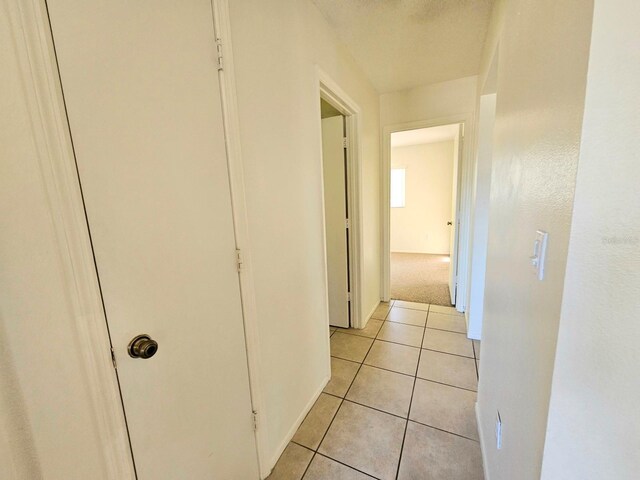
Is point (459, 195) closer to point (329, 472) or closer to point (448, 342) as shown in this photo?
point (448, 342)

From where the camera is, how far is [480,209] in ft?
7.36

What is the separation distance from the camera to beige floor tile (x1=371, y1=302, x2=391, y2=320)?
2947 millimetres

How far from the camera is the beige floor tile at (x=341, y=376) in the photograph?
1868 mm

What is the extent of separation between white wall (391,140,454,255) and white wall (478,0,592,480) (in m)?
4.86

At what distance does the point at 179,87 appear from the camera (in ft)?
2.77

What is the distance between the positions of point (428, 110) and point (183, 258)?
2941mm

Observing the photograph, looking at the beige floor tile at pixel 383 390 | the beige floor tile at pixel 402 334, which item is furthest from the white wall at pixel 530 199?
the beige floor tile at pixel 402 334

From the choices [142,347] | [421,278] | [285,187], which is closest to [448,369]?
[285,187]

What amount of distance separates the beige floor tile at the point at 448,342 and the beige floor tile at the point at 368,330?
468mm

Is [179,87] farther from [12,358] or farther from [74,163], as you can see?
[12,358]

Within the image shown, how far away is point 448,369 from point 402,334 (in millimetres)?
576

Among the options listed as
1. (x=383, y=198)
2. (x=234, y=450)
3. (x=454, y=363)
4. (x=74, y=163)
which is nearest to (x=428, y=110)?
(x=383, y=198)

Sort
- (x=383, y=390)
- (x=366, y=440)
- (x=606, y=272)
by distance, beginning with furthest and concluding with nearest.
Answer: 1. (x=383, y=390)
2. (x=366, y=440)
3. (x=606, y=272)

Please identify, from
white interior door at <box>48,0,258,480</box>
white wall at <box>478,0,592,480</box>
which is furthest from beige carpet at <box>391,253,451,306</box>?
white interior door at <box>48,0,258,480</box>
